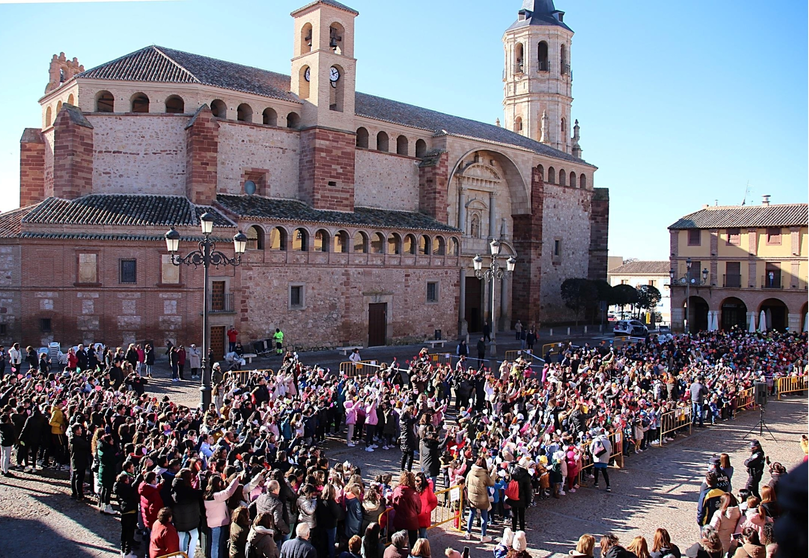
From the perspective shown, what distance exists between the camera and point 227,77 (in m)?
35.1

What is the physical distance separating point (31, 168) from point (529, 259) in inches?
1242

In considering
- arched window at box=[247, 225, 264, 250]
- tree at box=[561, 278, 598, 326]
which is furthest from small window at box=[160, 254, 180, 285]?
tree at box=[561, 278, 598, 326]

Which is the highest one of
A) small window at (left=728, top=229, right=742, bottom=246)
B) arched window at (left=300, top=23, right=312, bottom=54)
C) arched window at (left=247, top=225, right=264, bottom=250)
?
arched window at (left=300, top=23, right=312, bottom=54)

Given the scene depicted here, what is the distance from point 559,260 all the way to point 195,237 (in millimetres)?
30582

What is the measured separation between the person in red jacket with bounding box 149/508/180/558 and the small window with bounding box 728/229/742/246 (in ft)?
156

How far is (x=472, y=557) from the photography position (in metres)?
10.7

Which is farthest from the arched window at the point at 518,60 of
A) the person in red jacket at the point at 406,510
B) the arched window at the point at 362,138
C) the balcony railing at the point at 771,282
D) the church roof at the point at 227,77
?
the person in red jacket at the point at 406,510

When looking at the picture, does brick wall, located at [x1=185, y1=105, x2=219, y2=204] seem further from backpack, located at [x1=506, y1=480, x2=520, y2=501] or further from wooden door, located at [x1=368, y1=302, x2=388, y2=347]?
backpack, located at [x1=506, y1=480, x2=520, y2=501]

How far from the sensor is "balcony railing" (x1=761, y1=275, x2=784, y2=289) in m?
45.6

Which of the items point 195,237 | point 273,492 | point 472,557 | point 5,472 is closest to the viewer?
point 273,492

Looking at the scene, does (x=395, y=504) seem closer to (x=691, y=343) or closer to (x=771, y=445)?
(x=771, y=445)

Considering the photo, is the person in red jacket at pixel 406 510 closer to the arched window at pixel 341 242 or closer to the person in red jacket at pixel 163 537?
the person in red jacket at pixel 163 537

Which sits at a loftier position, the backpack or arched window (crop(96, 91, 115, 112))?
arched window (crop(96, 91, 115, 112))

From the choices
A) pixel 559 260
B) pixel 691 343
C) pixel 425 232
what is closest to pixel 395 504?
pixel 691 343
